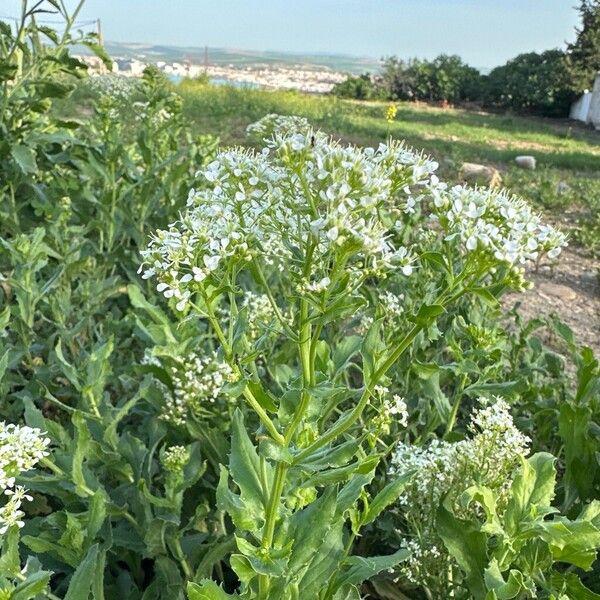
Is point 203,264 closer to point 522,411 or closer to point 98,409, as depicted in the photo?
point 98,409

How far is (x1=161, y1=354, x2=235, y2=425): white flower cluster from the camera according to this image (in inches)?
90.7

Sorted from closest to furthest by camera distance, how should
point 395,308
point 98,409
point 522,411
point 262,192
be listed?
point 262,192 < point 98,409 < point 395,308 < point 522,411

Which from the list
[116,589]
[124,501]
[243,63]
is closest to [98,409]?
[124,501]

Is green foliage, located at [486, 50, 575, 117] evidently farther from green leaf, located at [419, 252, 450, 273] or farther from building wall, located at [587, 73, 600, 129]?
green leaf, located at [419, 252, 450, 273]

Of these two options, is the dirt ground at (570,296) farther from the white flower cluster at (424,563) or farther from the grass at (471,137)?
the white flower cluster at (424,563)

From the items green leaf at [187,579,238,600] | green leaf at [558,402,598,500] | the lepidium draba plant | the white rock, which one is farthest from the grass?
green leaf at [187,579,238,600]

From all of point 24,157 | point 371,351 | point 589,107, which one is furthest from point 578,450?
point 589,107

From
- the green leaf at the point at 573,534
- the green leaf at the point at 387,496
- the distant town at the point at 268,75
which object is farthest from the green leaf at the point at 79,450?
the distant town at the point at 268,75

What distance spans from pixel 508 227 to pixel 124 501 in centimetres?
140

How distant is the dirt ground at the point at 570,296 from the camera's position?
4.85 m

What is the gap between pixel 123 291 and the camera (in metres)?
3.90

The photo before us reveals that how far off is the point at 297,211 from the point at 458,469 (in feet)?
2.85

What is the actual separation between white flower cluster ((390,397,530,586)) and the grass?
5.17m

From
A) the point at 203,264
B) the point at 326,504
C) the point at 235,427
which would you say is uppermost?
the point at 203,264
